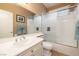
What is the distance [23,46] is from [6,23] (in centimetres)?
41

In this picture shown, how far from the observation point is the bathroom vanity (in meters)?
1.16

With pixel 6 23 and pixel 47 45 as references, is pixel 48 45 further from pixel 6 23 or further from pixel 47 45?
pixel 6 23

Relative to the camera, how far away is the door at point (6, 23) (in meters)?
1.28

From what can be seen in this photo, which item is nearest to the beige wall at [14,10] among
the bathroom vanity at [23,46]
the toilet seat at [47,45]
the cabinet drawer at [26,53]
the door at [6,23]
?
the door at [6,23]

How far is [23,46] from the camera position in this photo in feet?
4.46

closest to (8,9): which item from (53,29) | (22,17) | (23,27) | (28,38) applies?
(22,17)

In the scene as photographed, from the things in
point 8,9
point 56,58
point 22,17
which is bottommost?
point 56,58

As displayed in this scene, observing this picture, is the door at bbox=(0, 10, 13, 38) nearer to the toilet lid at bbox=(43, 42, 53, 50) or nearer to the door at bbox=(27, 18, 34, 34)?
the door at bbox=(27, 18, 34, 34)

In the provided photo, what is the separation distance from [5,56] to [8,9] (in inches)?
24.9

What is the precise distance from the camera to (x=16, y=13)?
53.5 inches

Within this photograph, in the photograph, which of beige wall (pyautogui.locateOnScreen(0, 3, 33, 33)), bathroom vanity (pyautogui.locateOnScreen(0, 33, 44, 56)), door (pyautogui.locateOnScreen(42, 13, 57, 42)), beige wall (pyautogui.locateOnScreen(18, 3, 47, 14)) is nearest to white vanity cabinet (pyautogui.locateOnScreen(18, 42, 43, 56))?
bathroom vanity (pyautogui.locateOnScreen(0, 33, 44, 56))

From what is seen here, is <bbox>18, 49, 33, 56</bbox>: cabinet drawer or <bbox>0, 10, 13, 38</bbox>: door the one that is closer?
<bbox>18, 49, 33, 56</bbox>: cabinet drawer

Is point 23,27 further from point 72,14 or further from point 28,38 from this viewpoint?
point 72,14

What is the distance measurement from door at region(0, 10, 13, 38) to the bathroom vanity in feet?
0.47
